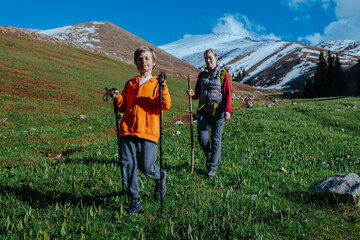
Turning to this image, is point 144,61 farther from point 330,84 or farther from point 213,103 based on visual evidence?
point 330,84

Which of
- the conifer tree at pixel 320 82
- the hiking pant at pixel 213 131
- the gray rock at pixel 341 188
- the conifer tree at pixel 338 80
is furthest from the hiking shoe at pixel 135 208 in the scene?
the conifer tree at pixel 338 80

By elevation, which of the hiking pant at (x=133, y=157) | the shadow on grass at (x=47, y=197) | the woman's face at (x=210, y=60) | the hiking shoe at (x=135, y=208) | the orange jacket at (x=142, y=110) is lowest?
the shadow on grass at (x=47, y=197)

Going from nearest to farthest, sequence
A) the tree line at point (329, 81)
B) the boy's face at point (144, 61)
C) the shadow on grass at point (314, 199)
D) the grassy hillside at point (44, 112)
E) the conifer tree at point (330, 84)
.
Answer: the shadow on grass at point (314, 199), the boy's face at point (144, 61), the grassy hillside at point (44, 112), the conifer tree at point (330, 84), the tree line at point (329, 81)

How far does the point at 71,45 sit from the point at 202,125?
101 metres

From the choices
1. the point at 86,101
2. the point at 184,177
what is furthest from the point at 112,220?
the point at 86,101

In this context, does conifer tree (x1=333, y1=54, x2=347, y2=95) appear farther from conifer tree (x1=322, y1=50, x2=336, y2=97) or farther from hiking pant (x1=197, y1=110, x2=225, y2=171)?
hiking pant (x1=197, y1=110, x2=225, y2=171)

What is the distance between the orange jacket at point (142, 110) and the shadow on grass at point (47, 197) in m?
1.59

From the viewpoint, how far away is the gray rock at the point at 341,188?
3.86 m

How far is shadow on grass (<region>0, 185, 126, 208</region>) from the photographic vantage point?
14.8ft

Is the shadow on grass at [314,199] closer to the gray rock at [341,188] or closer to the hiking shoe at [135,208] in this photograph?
the gray rock at [341,188]

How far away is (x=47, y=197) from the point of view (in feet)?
15.7

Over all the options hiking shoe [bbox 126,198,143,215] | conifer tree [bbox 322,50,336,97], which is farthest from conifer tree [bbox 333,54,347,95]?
hiking shoe [bbox 126,198,143,215]

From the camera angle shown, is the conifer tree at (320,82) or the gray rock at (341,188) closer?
the gray rock at (341,188)

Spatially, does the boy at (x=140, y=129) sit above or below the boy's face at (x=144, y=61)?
below
